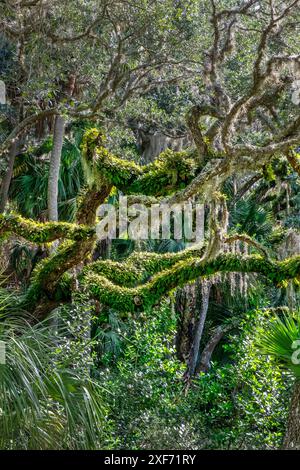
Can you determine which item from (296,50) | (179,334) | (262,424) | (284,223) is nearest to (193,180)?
(262,424)

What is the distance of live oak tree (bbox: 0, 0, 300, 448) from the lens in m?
8.67

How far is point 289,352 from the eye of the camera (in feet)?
27.2

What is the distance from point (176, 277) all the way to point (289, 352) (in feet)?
6.90

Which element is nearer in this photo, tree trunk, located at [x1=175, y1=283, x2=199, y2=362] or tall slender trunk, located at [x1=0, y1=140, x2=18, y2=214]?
tall slender trunk, located at [x1=0, y1=140, x2=18, y2=214]

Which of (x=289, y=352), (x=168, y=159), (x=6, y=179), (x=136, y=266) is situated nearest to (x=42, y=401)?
(x=289, y=352)

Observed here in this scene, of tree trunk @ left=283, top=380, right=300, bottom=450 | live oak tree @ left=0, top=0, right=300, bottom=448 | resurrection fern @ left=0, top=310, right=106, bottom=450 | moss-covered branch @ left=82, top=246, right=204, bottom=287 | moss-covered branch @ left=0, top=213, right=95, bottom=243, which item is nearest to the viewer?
resurrection fern @ left=0, top=310, right=106, bottom=450

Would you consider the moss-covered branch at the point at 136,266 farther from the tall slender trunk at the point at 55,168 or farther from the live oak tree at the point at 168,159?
the tall slender trunk at the point at 55,168

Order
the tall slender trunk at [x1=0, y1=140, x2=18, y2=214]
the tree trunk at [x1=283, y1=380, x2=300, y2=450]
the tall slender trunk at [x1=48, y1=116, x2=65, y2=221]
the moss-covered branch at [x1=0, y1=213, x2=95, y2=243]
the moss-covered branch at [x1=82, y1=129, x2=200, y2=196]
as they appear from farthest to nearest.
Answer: the tall slender trunk at [x1=0, y1=140, x2=18, y2=214] → the tall slender trunk at [x1=48, y1=116, x2=65, y2=221] → the moss-covered branch at [x1=0, y1=213, x2=95, y2=243] → the moss-covered branch at [x1=82, y1=129, x2=200, y2=196] → the tree trunk at [x1=283, y1=380, x2=300, y2=450]

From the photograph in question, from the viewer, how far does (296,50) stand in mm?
11242

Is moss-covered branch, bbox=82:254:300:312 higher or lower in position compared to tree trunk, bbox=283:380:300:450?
higher

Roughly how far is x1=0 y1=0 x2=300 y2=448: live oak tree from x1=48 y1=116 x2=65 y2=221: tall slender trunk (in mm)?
721

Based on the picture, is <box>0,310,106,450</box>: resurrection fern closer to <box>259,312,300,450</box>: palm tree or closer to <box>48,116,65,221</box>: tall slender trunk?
<box>259,312,300,450</box>: palm tree

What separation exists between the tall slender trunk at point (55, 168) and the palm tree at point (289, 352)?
513 centimetres

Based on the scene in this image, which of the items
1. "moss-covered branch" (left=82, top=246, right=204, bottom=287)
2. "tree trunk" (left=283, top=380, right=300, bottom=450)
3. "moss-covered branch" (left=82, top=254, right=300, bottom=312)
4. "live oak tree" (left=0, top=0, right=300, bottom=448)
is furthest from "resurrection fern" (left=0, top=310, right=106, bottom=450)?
"moss-covered branch" (left=82, top=246, right=204, bottom=287)
